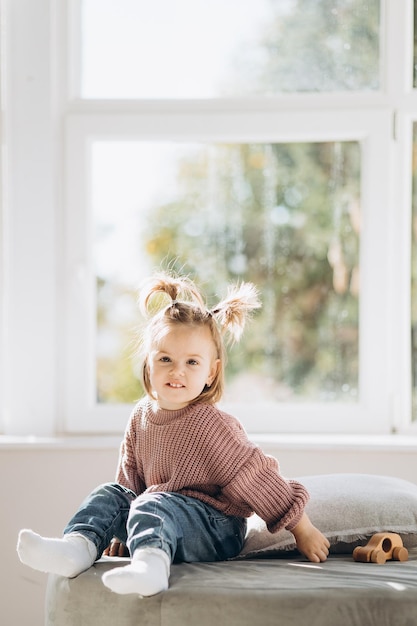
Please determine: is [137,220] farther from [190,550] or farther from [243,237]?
[190,550]

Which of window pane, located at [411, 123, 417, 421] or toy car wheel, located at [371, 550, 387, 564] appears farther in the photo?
window pane, located at [411, 123, 417, 421]

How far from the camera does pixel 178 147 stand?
2.87m

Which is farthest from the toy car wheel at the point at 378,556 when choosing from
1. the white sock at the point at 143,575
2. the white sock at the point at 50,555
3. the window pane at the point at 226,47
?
the window pane at the point at 226,47

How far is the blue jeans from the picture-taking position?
5.75 feet

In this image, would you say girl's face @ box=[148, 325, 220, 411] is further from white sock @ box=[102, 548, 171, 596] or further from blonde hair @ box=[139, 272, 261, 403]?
white sock @ box=[102, 548, 171, 596]

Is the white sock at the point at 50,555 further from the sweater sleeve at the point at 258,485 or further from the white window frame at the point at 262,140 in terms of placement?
the white window frame at the point at 262,140

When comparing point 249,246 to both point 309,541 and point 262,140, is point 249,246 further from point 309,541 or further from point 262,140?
point 309,541

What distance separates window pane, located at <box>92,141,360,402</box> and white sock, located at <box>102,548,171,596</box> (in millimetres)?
1236

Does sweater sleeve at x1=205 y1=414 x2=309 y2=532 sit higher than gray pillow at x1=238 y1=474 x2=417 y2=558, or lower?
higher

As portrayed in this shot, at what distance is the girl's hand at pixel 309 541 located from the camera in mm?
1901

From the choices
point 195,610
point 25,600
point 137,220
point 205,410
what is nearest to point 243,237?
point 137,220

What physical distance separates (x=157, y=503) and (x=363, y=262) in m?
1.25

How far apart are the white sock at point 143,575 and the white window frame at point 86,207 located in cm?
115

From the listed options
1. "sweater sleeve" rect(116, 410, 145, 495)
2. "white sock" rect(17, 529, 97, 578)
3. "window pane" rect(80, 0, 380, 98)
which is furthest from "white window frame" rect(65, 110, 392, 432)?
"white sock" rect(17, 529, 97, 578)
